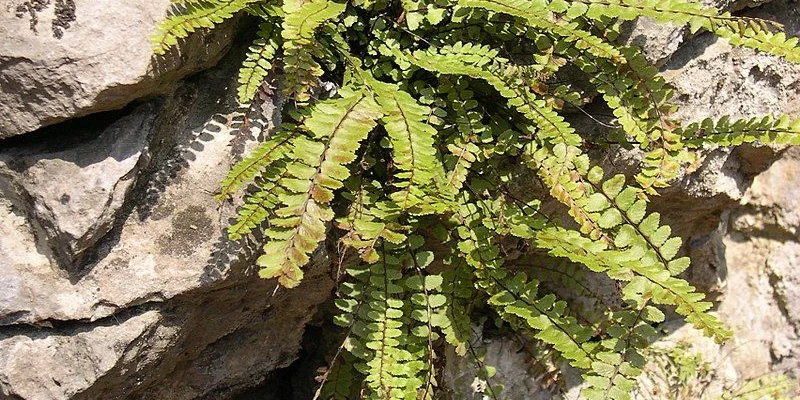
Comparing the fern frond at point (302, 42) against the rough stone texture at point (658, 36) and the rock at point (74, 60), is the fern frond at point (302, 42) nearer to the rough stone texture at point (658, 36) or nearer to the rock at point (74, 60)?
the rock at point (74, 60)

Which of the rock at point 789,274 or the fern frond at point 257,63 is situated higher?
the fern frond at point 257,63

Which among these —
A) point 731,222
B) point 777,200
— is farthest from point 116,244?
point 777,200

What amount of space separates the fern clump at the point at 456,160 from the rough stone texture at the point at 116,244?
0.23 m

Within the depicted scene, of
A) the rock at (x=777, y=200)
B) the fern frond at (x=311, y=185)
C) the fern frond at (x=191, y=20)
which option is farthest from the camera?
the rock at (x=777, y=200)

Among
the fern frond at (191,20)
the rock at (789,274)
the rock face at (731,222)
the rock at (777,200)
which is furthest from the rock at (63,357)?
the rock at (789,274)

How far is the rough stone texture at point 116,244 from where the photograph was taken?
275 centimetres

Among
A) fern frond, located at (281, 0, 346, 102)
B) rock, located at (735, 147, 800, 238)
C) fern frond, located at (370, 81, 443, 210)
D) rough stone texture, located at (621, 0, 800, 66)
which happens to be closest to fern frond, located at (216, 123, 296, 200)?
fern frond, located at (281, 0, 346, 102)

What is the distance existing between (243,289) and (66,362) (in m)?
0.72

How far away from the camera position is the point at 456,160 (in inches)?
119

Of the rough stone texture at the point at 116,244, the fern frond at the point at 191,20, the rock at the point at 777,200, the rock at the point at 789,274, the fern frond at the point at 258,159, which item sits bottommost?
the rock at the point at 789,274

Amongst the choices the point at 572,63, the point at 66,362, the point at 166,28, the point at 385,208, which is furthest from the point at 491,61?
the point at 66,362

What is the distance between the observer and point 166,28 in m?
2.52

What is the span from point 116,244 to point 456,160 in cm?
134

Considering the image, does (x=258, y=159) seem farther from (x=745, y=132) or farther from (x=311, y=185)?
(x=745, y=132)
